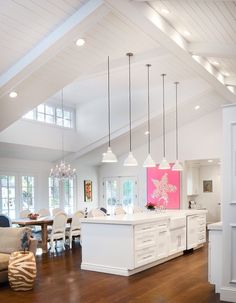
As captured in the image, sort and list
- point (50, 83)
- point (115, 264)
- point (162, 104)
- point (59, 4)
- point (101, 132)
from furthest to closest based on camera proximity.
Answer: point (101, 132) < point (162, 104) < point (50, 83) < point (115, 264) < point (59, 4)

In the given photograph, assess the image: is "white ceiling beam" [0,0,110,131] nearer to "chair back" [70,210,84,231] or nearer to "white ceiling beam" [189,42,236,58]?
"white ceiling beam" [189,42,236,58]

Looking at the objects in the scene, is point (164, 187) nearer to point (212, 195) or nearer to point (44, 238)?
point (212, 195)

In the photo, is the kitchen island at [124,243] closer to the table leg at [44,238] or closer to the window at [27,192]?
the table leg at [44,238]

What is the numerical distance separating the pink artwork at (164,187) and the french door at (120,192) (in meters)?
0.66

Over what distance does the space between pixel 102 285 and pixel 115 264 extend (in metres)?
0.80

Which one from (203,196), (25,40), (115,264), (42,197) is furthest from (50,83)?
(203,196)

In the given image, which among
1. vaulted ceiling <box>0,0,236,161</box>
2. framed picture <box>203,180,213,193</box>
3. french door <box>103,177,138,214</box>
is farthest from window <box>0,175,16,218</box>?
framed picture <box>203,180,213,193</box>

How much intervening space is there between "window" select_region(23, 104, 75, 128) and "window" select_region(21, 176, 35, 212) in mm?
1889

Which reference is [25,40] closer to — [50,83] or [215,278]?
[50,83]

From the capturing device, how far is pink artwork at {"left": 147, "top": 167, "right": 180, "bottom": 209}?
1268 cm

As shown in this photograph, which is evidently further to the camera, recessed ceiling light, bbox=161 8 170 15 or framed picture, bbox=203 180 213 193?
framed picture, bbox=203 180 213 193

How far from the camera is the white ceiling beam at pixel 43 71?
18.1 ft

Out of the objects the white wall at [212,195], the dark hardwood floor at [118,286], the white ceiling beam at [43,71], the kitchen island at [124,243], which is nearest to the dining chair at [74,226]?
the dark hardwood floor at [118,286]

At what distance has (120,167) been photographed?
14.0 m
